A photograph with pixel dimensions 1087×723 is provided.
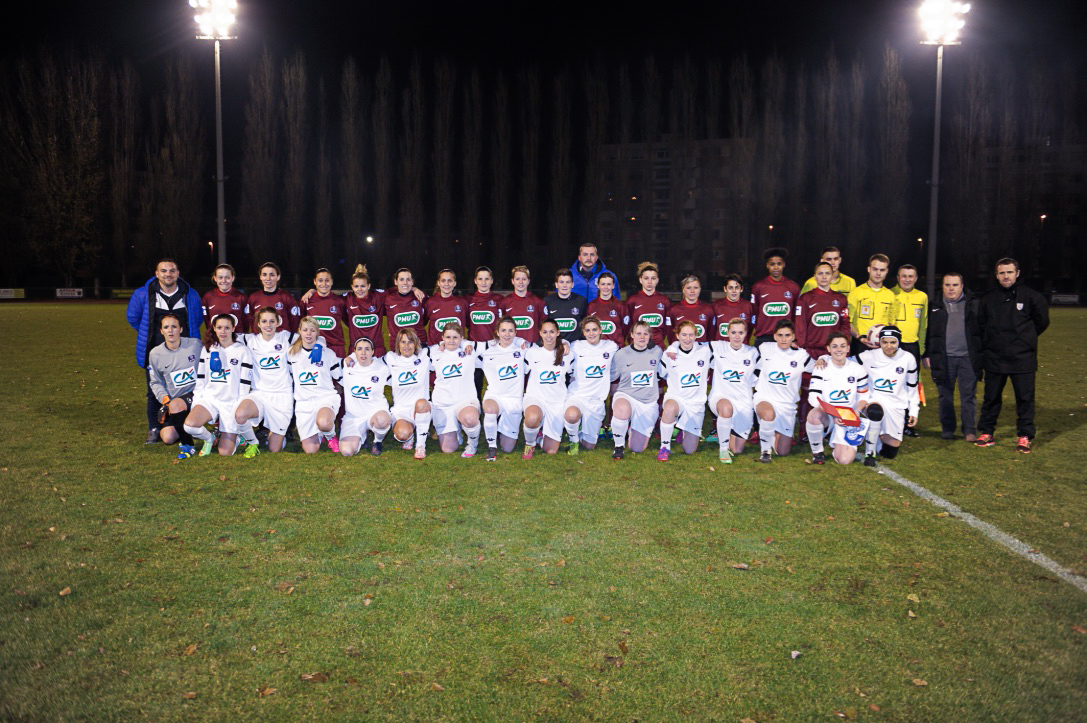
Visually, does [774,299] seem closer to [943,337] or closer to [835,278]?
[835,278]

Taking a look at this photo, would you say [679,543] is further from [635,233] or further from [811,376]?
[635,233]

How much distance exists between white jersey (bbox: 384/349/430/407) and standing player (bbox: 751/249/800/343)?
369 cm

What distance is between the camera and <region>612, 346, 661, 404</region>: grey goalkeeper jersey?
741 centimetres

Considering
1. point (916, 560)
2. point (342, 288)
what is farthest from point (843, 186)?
point (916, 560)

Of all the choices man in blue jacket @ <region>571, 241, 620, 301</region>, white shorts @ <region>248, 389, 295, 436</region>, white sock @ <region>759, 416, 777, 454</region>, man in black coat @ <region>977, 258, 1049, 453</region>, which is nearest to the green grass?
white sock @ <region>759, 416, 777, 454</region>

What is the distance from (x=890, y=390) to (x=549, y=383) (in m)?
3.40

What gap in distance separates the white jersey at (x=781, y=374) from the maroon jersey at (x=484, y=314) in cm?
303

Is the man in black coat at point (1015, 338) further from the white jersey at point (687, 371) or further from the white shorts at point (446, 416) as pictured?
the white shorts at point (446, 416)

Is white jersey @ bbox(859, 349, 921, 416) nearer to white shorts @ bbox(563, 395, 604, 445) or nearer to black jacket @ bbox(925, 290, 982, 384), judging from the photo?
black jacket @ bbox(925, 290, 982, 384)

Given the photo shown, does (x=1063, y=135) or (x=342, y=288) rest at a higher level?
(x=1063, y=135)

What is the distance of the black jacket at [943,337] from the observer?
25.6 ft

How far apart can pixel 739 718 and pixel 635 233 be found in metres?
40.7

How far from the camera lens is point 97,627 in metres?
3.59

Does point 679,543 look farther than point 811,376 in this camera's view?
No
